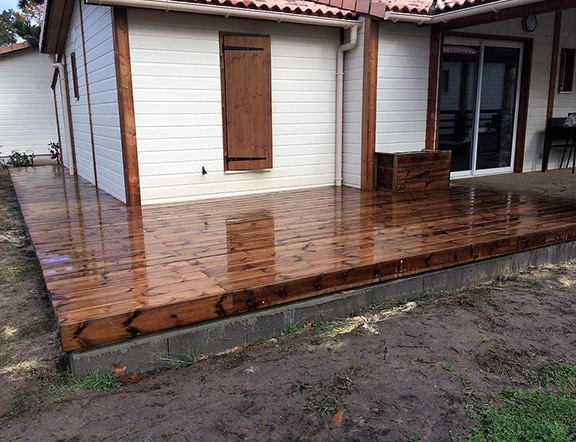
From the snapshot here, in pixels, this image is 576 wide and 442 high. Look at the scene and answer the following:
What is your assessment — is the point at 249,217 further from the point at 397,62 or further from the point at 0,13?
the point at 0,13

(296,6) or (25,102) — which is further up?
(296,6)

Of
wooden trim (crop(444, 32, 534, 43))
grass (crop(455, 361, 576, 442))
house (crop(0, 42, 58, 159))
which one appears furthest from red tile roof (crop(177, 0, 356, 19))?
house (crop(0, 42, 58, 159))

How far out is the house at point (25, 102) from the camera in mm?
13547

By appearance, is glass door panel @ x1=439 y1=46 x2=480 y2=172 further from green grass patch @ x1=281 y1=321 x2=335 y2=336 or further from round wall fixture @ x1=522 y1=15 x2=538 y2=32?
green grass patch @ x1=281 y1=321 x2=335 y2=336

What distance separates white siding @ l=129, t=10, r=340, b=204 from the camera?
532cm

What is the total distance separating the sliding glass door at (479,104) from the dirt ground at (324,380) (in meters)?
4.05

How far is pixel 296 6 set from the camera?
224 inches

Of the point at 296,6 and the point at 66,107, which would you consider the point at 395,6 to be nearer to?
the point at 296,6

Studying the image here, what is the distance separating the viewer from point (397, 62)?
624 centimetres

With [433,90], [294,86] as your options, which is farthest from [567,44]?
A: [294,86]

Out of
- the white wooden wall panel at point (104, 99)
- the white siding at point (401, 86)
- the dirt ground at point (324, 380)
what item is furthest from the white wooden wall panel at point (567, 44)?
the white wooden wall panel at point (104, 99)

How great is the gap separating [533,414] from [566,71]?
291 inches

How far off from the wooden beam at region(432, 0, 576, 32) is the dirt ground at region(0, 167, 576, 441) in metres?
3.07

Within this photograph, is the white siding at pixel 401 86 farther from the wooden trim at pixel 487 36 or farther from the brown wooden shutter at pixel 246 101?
the brown wooden shutter at pixel 246 101
